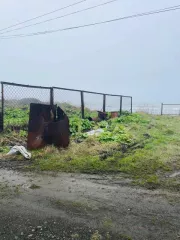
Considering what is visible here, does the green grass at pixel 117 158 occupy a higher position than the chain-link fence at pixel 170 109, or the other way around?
the chain-link fence at pixel 170 109

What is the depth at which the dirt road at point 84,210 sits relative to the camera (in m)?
2.17

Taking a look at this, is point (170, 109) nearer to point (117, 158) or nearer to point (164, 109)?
point (164, 109)

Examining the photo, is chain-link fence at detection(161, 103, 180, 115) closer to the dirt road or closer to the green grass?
the green grass

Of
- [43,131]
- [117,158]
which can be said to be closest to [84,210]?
[117,158]

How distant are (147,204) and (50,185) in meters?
1.45

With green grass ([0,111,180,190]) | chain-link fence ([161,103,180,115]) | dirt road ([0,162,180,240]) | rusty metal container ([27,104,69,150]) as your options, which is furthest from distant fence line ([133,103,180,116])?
dirt road ([0,162,180,240])

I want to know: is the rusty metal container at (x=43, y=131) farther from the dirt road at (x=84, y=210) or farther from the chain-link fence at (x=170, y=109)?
the chain-link fence at (x=170, y=109)

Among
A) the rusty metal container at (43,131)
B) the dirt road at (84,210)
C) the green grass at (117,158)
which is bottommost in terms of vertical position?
the dirt road at (84,210)

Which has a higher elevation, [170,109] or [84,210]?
[170,109]

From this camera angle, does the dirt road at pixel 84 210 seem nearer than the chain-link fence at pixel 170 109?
Yes

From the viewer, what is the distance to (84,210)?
261 cm

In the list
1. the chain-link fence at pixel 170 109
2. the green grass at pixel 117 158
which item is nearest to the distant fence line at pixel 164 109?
the chain-link fence at pixel 170 109

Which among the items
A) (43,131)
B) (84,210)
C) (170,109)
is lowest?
(84,210)

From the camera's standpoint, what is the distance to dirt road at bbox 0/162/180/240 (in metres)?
2.17
